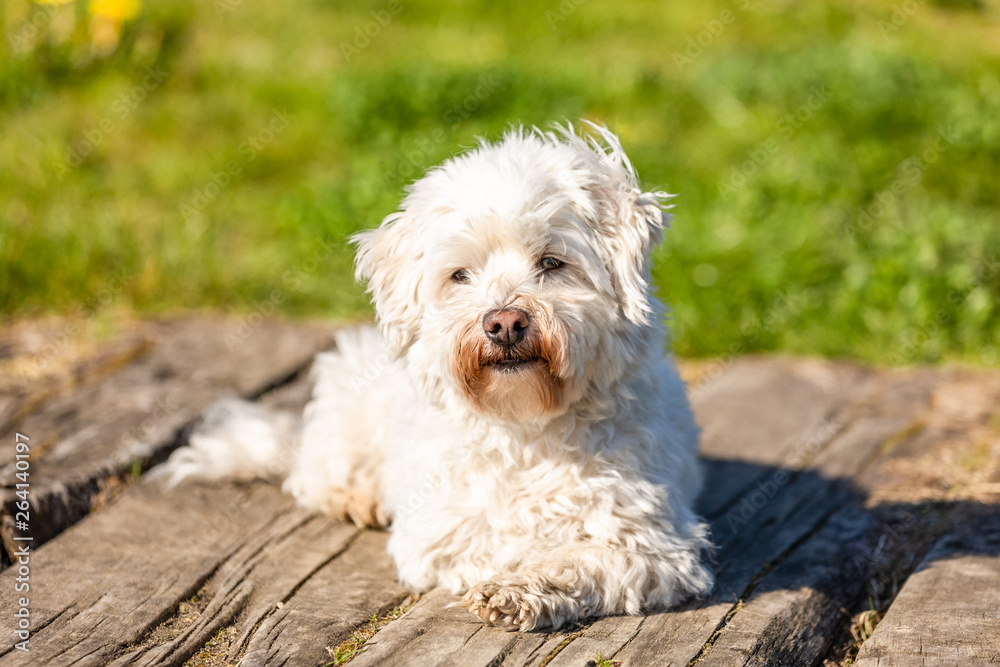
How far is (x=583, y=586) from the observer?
3.13m

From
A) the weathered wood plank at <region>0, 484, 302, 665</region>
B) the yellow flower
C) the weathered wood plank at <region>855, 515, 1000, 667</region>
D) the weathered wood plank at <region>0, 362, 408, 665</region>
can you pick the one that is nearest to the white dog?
the weathered wood plank at <region>0, 362, 408, 665</region>

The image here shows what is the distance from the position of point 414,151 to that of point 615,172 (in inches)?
164

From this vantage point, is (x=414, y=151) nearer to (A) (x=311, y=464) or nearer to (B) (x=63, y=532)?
(A) (x=311, y=464)

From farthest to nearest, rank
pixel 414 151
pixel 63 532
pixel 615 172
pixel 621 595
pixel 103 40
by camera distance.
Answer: pixel 103 40
pixel 414 151
pixel 63 532
pixel 615 172
pixel 621 595

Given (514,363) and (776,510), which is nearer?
(514,363)

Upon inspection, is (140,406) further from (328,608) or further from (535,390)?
(535,390)

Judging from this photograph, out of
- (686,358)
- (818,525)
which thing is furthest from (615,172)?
(686,358)

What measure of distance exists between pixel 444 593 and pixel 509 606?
419 millimetres

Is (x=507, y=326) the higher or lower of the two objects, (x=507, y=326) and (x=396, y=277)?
the lower

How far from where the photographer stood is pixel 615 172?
3410 mm

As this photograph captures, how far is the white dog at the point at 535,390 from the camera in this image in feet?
10.2

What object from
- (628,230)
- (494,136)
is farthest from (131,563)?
(494,136)

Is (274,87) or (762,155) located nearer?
(762,155)

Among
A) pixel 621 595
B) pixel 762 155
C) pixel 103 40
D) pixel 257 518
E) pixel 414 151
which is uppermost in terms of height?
pixel 103 40
